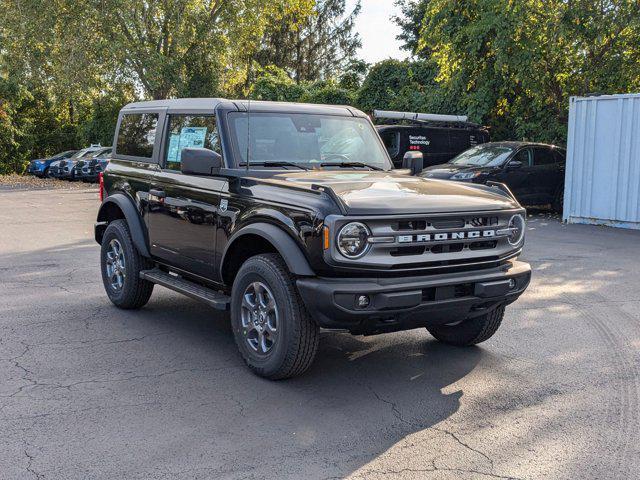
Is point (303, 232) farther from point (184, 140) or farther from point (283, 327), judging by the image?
point (184, 140)

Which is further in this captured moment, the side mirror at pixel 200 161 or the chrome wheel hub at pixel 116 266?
the chrome wheel hub at pixel 116 266

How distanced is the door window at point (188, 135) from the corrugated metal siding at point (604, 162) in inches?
443

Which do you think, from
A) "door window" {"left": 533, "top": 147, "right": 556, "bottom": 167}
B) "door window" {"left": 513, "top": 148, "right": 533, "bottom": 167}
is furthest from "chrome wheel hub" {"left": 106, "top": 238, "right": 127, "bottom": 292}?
"door window" {"left": 533, "top": 147, "right": 556, "bottom": 167}

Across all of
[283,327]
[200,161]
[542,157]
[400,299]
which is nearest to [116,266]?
[200,161]

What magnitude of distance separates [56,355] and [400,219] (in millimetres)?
2865

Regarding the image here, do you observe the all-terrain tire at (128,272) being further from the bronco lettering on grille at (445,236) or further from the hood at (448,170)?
the hood at (448,170)

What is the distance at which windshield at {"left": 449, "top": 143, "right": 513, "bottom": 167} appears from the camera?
53.7ft

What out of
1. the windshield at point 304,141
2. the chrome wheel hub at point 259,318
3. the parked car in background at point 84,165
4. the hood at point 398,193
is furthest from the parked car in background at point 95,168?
the chrome wheel hub at point 259,318

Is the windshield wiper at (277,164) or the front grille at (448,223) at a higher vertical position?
the windshield wiper at (277,164)

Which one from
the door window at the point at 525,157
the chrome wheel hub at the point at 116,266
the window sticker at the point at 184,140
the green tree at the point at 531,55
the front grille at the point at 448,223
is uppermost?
the green tree at the point at 531,55

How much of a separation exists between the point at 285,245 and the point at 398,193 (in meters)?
0.84

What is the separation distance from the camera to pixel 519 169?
1653 centimetres

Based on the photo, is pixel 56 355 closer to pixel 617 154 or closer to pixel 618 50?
pixel 617 154

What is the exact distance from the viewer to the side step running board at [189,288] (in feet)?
17.7
